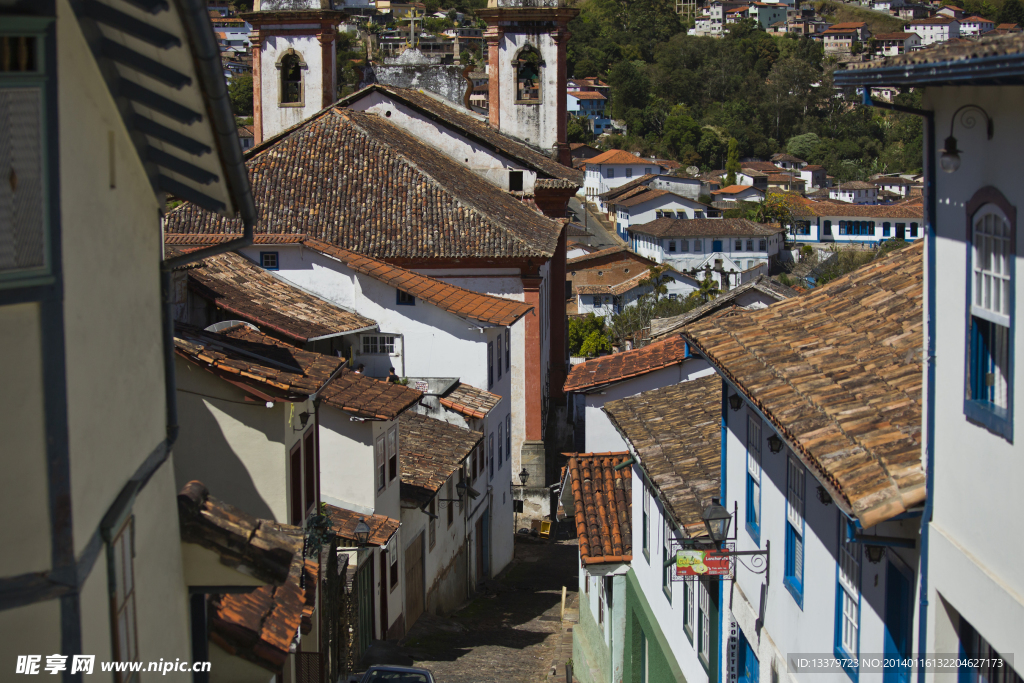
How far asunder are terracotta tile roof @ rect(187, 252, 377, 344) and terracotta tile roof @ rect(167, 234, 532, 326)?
1076 mm

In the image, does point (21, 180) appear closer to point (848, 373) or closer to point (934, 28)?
point (848, 373)

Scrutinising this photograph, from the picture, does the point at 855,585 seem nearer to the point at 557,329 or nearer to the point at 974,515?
the point at 974,515

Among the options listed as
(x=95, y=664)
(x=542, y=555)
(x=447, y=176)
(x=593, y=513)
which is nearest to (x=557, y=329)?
(x=447, y=176)

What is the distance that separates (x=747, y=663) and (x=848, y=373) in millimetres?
3903

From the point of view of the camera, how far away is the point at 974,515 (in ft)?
18.8

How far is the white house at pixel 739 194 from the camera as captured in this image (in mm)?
118062

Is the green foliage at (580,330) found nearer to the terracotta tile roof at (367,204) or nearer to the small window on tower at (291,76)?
the small window on tower at (291,76)

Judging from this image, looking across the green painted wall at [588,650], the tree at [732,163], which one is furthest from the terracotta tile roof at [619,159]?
the green painted wall at [588,650]

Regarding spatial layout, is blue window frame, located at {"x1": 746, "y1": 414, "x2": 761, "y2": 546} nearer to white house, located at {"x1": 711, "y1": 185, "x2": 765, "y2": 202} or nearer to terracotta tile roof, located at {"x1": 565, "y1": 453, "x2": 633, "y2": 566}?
terracotta tile roof, located at {"x1": 565, "y1": 453, "x2": 633, "y2": 566}

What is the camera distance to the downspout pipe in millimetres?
6309

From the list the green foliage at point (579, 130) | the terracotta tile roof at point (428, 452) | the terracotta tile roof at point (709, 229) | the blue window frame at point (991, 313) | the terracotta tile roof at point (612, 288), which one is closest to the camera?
the blue window frame at point (991, 313)

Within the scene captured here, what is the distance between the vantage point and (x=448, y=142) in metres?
36.8

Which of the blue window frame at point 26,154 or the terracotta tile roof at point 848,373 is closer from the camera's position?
the blue window frame at point 26,154

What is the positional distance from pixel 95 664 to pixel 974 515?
4.25m
